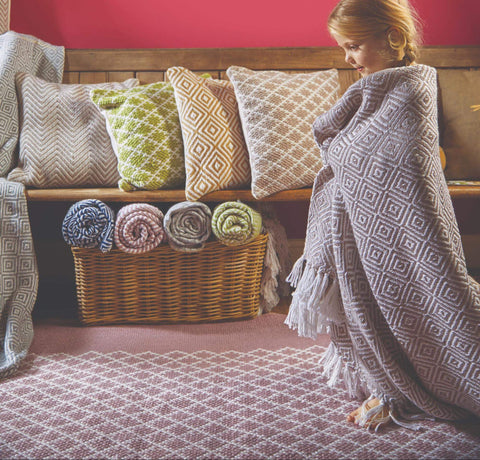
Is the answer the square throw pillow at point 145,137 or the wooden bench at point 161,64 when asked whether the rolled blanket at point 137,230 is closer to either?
the square throw pillow at point 145,137

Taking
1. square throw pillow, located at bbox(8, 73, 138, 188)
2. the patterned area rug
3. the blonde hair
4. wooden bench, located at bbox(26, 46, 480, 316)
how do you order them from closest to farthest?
the patterned area rug
the blonde hair
square throw pillow, located at bbox(8, 73, 138, 188)
wooden bench, located at bbox(26, 46, 480, 316)

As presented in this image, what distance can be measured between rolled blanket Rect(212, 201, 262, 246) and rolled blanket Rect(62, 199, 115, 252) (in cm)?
36

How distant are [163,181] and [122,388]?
82 centimetres

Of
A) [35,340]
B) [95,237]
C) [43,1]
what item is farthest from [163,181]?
[43,1]

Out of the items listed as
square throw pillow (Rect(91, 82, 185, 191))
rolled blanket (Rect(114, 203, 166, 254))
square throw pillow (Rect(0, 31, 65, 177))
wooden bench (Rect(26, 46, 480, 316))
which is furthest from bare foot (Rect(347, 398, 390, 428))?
square throw pillow (Rect(0, 31, 65, 177))

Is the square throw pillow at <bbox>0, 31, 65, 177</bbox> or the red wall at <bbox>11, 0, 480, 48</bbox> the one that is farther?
the red wall at <bbox>11, 0, 480, 48</bbox>

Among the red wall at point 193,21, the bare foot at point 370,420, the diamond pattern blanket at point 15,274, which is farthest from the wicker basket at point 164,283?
the red wall at point 193,21

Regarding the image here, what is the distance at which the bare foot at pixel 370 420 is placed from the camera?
1.27m

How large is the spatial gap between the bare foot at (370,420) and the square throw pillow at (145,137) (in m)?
1.11

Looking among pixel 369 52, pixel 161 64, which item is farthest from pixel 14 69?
pixel 369 52

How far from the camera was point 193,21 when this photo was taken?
2609 mm

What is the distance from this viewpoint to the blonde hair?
1.31 metres

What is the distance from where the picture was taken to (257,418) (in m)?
1.32

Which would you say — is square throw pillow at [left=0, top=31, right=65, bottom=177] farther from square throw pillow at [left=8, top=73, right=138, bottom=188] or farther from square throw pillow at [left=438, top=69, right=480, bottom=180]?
square throw pillow at [left=438, top=69, right=480, bottom=180]
